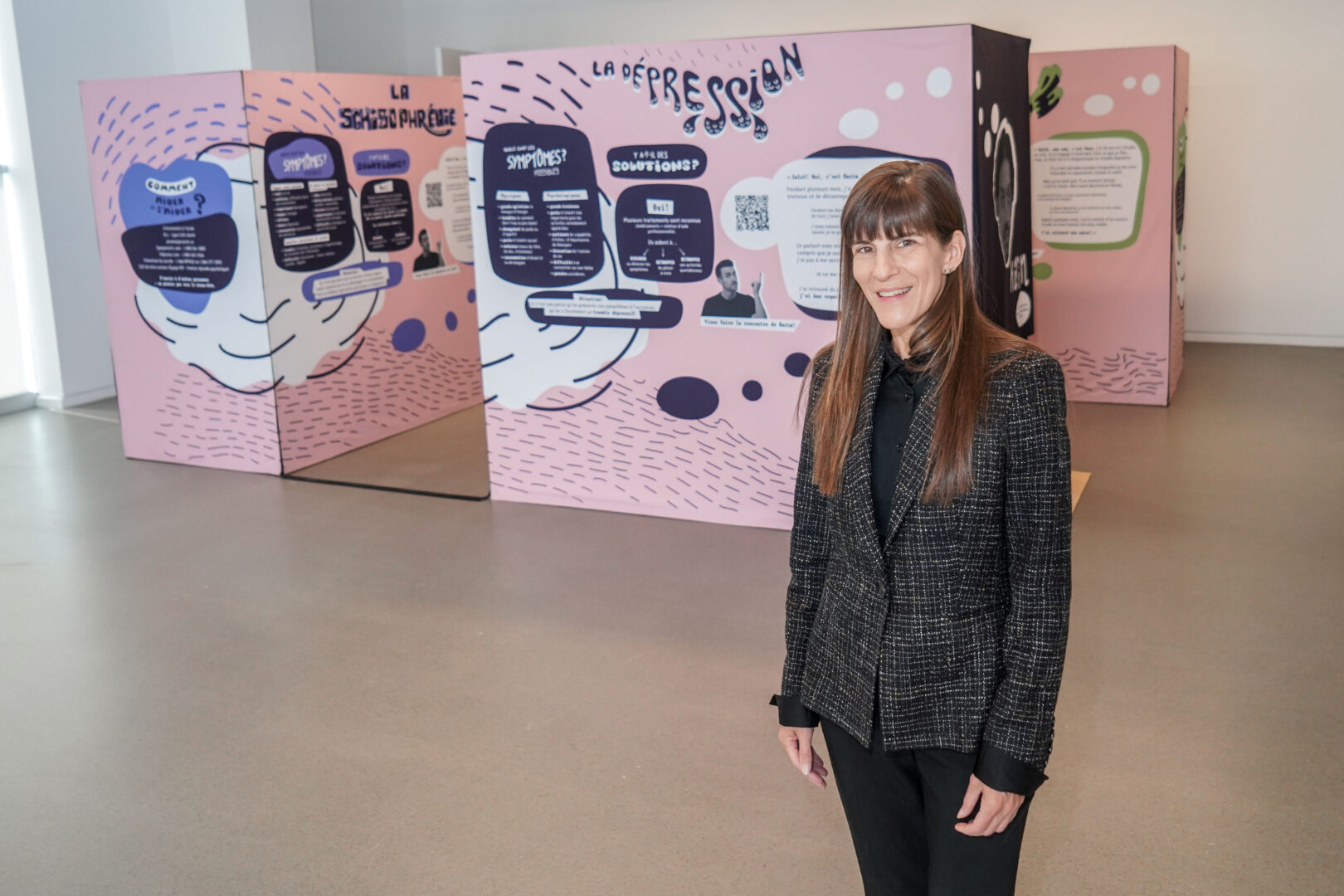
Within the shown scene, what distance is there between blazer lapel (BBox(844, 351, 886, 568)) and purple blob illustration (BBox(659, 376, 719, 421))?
379cm

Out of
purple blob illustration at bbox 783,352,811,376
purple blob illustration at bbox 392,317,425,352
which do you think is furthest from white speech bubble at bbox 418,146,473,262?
purple blob illustration at bbox 783,352,811,376

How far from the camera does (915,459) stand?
167 cm

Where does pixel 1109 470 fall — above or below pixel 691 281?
below

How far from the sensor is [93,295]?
8.73m

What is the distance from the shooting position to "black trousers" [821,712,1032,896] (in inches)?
68.5

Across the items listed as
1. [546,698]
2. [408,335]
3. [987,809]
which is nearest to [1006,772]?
[987,809]

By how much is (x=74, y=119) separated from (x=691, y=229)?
17.9ft

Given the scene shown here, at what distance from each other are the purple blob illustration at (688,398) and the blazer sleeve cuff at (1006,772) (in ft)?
13.0

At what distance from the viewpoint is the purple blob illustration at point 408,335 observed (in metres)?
7.45

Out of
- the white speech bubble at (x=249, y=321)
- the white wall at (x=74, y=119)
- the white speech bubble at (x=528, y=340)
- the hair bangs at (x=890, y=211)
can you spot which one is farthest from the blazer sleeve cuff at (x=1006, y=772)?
the white wall at (x=74, y=119)

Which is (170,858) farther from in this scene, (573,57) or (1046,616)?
(573,57)

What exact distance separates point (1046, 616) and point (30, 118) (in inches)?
337

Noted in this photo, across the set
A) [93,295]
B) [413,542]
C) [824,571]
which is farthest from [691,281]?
[93,295]

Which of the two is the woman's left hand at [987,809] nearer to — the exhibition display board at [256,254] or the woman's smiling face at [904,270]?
the woman's smiling face at [904,270]
